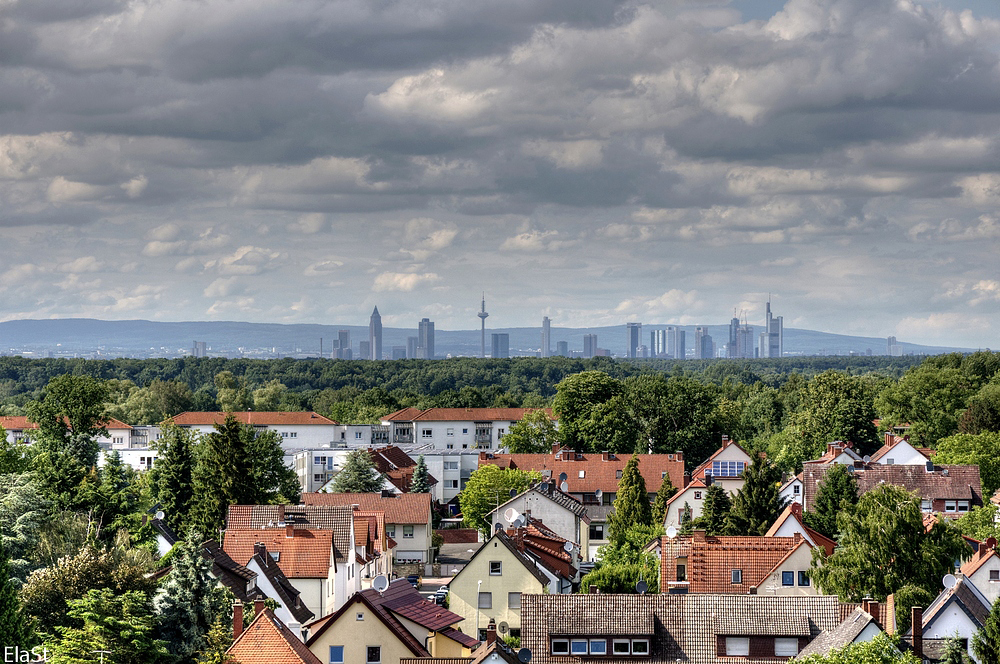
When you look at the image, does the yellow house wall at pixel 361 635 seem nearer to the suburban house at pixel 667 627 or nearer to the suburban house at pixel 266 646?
the suburban house at pixel 266 646

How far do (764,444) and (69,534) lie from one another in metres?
91.7

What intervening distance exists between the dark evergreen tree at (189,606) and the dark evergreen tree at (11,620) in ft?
14.6

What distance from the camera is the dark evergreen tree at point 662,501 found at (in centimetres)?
8764

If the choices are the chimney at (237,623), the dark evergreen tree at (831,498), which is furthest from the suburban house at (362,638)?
the dark evergreen tree at (831,498)

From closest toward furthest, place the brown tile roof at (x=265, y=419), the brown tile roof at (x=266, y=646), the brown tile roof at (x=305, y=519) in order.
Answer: the brown tile roof at (x=266, y=646) < the brown tile roof at (x=305, y=519) < the brown tile roof at (x=265, y=419)

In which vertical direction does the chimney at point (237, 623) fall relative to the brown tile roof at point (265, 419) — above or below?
below

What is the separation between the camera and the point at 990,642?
4172cm

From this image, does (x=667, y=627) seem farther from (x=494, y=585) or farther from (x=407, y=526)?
(x=407, y=526)

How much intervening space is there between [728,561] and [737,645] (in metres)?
13.4

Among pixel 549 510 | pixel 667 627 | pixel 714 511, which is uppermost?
pixel 714 511

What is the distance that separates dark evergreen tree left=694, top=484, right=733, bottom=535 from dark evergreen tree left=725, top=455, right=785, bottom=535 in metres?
1.82

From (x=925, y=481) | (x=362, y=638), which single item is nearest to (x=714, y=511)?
(x=925, y=481)

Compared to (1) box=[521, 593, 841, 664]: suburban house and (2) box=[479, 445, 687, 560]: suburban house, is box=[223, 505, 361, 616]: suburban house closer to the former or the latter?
(1) box=[521, 593, 841, 664]: suburban house

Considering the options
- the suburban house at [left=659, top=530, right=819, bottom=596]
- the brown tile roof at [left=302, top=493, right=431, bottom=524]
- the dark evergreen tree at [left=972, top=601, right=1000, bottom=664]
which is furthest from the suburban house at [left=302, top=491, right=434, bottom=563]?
the dark evergreen tree at [left=972, top=601, right=1000, bottom=664]
